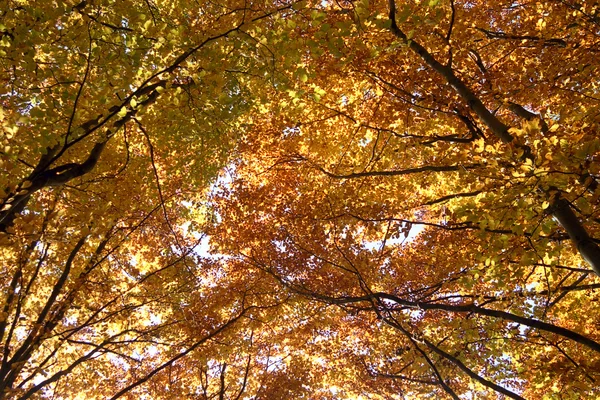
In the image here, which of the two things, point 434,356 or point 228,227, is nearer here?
point 434,356

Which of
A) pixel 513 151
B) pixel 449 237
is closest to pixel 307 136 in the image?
pixel 449 237

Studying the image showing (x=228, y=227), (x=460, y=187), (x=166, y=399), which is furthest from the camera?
(x=166, y=399)

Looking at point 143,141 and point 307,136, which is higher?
point 143,141

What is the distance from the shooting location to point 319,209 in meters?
7.25

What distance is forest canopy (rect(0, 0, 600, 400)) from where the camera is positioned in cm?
349

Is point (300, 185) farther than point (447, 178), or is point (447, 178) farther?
point (300, 185)

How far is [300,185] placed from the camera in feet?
26.7

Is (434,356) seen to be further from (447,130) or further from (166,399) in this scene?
(166,399)

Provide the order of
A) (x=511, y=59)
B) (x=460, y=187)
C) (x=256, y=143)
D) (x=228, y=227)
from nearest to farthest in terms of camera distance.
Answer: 1. (x=511, y=59)
2. (x=460, y=187)
3. (x=256, y=143)
4. (x=228, y=227)

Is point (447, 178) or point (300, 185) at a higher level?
point (300, 185)

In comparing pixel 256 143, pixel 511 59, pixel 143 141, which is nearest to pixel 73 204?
pixel 143 141

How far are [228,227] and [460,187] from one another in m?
4.96

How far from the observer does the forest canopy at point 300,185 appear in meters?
3.49

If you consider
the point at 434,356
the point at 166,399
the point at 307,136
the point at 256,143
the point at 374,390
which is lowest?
the point at 434,356
